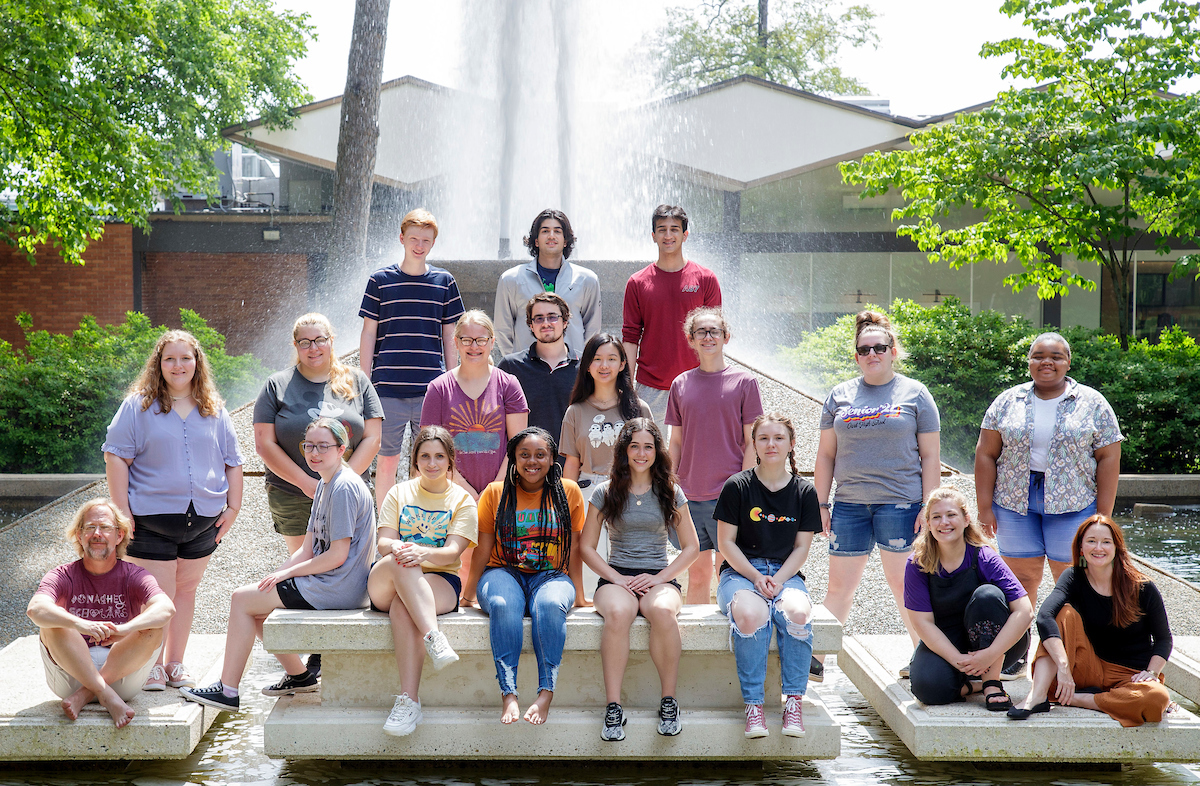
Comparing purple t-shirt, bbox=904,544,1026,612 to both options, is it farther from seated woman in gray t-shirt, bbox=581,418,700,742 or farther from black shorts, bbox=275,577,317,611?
black shorts, bbox=275,577,317,611

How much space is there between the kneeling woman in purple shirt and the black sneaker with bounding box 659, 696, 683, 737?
1.05 meters

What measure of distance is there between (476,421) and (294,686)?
1.48 m

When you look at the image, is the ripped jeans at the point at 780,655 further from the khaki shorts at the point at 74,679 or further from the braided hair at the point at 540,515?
the khaki shorts at the point at 74,679

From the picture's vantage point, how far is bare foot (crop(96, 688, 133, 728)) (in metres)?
3.95

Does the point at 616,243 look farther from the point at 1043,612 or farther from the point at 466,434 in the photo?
the point at 1043,612

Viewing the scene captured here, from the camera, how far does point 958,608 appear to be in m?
4.27

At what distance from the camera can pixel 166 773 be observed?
4047mm

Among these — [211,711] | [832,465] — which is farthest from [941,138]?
[211,711]

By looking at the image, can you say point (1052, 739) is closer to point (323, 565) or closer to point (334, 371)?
point (323, 565)

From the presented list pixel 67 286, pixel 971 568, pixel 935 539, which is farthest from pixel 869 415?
pixel 67 286

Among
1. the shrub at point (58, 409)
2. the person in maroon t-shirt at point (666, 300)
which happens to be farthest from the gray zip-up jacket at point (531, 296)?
the shrub at point (58, 409)

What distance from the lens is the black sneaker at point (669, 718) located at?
405cm

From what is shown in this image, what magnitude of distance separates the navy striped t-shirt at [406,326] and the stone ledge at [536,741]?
2.06 m

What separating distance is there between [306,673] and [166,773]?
27.5 inches
